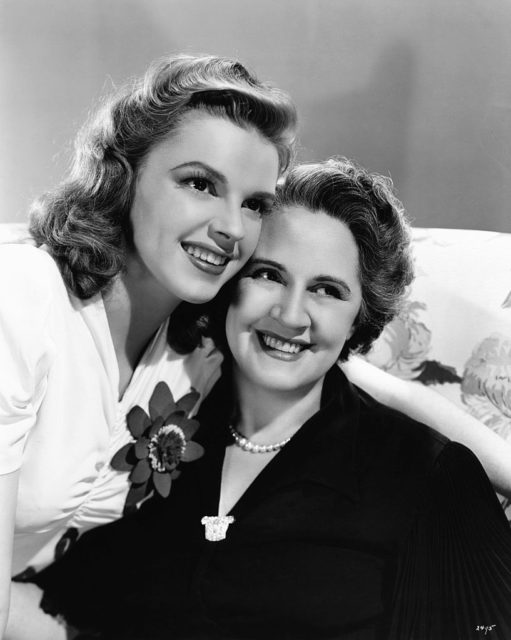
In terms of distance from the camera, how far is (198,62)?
3.55 ft

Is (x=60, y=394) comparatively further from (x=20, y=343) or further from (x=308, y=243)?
(x=308, y=243)

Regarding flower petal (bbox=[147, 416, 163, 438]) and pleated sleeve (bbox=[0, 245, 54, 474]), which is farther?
flower petal (bbox=[147, 416, 163, 438])

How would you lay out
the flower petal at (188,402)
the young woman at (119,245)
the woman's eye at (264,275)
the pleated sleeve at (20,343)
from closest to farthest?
the pleated sleeve at (20,343), the young woman at (119,245), the woman's eye at (264,275), the flower petal at (188,402)

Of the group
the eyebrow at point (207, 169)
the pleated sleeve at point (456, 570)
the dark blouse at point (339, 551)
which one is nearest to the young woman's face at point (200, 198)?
the eyebrow at point (207, 169)

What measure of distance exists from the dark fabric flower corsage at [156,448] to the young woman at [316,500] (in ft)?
0.08

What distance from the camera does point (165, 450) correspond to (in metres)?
1.25

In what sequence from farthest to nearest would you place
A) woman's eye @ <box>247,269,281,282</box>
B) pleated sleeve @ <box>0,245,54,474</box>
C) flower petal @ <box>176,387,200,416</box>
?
flower petal @ <box>176,387,200,416</box>
woman's eye @ <box>247,269,281,282</box>
pleated sleeve @ <box>0,245,54,474</box>

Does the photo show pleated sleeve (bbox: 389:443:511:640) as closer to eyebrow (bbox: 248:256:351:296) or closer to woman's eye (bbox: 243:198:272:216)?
eyebrow (bbox: 248:256:351:296)

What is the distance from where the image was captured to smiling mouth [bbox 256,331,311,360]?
3.73ft

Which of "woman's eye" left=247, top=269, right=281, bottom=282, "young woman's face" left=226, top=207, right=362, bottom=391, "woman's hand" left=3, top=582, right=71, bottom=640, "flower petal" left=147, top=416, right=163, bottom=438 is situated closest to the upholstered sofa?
"young woman's face" left=226, top=207, right=362, bottom=391

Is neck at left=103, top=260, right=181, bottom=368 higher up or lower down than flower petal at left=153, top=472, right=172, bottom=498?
higher up

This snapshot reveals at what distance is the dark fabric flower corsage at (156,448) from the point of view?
124 centimetres

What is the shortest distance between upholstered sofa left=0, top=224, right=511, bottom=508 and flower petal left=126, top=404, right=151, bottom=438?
376 mm

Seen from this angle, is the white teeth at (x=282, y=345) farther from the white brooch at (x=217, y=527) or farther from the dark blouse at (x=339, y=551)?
the white brooch at (x=217, y=527)
